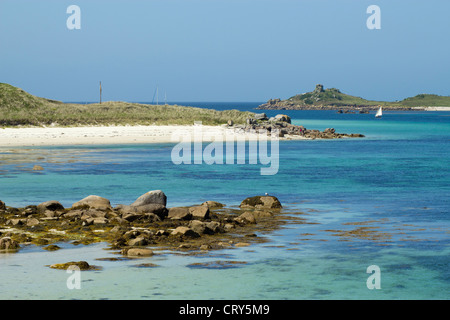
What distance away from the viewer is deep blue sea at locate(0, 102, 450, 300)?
558 inches

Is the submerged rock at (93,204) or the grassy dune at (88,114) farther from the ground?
the grassy dune at (88,114)

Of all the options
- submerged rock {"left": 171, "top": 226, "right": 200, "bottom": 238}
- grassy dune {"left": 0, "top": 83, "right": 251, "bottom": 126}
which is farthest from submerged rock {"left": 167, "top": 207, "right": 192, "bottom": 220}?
grassy dune {"left": 0, "top": 83, "right": 251, "bottom": 126}

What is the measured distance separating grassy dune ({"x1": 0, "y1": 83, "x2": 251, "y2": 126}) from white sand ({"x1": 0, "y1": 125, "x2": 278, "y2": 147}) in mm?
3109

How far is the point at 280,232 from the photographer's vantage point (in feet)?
65.3

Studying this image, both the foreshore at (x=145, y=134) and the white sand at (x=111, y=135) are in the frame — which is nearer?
the white sand at (x=111, y=135)

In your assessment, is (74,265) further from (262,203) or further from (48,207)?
(262,203)

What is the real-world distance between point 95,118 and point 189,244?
209ft

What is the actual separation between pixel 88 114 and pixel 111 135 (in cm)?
1581

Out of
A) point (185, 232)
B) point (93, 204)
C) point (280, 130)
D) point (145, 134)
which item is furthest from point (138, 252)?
point (280, 130)

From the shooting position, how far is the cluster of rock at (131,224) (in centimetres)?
1791

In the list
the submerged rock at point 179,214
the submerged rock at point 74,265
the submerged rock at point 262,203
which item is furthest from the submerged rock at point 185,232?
the submerged rock at point 262,203

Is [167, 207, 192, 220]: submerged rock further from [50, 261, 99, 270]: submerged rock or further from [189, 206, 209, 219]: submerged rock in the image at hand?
[50, 261, 99, 270]: submerged rock

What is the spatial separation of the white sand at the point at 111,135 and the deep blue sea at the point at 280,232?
13160 millimetres

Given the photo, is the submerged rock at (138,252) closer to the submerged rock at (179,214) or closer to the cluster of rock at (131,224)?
the cluster of rock at (131,224)
